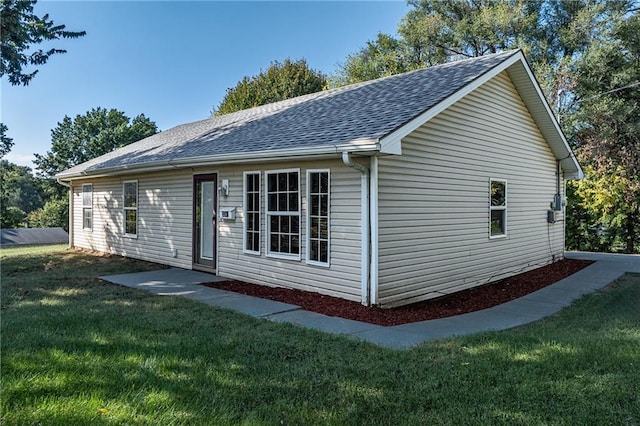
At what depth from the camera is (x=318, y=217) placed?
24.0 ft

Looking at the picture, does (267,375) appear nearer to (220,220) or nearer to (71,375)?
(71,375)

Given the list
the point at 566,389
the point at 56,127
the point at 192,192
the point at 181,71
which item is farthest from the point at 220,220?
the point at 56,127

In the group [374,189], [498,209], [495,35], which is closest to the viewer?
[374,189]

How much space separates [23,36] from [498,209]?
10.5m

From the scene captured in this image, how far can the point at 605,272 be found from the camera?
10.4 metres

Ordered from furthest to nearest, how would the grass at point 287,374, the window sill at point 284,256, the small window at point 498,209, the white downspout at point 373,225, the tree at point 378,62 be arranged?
the tree at point 378,62 → the small window at point 498,209 → the window sill at point 284,256 → the white downspout at point 373,225 → the grass at point 287,374

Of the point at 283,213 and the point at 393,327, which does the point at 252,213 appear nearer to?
the point at 283,213

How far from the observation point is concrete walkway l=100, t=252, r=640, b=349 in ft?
17.5

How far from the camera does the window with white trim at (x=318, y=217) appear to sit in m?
7.21

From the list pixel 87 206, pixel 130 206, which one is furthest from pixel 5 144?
pixel 130 206

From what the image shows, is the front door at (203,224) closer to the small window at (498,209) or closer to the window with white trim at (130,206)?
the window with white trim at (130,206)

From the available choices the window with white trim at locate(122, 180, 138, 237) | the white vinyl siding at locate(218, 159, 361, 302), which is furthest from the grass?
the window with white trim at locate(122, 180, 138, 237)

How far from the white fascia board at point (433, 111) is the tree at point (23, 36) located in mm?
7680

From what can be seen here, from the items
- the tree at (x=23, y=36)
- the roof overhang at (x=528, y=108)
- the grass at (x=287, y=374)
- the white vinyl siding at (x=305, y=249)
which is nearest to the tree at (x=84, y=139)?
the tree at (x=23, y=36)
